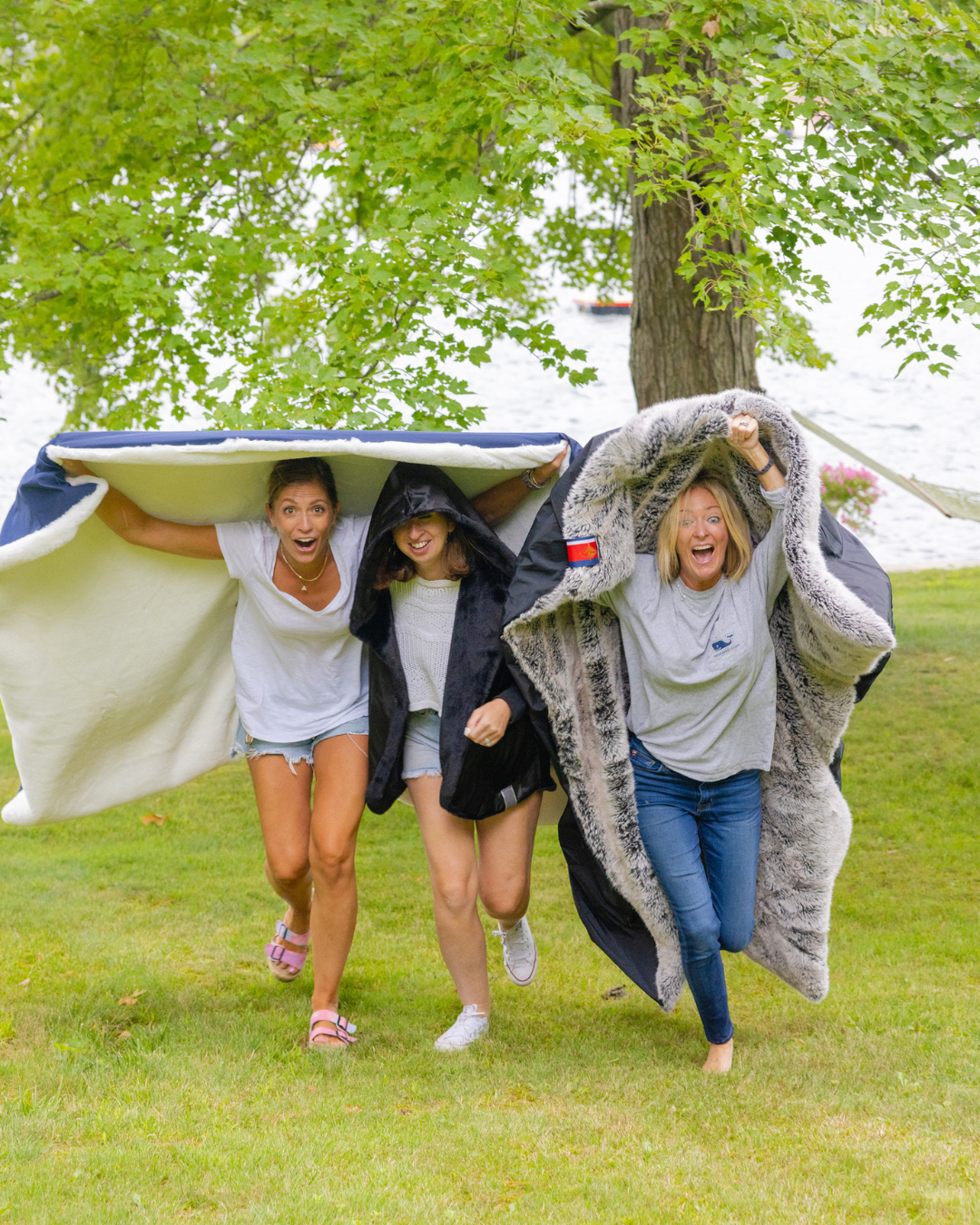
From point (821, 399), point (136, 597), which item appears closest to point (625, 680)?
point (136, 597)

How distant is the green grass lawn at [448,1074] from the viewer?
304 centimetres

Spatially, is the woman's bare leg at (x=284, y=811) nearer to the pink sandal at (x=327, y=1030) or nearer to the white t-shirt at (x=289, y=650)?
the white t-shirt at (x=289, y=650)

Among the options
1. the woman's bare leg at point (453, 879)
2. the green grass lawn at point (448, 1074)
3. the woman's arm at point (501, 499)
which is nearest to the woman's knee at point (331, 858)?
the woman's bare leg at point (453, 879)

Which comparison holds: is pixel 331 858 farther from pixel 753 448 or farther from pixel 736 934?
pixel 753 448

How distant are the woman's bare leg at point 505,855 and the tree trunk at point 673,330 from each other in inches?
163

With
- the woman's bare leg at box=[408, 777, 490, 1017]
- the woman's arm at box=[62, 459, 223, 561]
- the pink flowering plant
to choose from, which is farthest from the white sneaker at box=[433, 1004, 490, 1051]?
the pink flowering plant

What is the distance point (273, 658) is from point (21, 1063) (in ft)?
4.95

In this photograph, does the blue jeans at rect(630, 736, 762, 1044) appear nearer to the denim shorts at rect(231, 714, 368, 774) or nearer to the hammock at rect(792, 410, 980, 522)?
the denim shorts at rect(231, 714, 368, 774)

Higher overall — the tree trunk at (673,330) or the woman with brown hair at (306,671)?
the tree trunk at (673,330)

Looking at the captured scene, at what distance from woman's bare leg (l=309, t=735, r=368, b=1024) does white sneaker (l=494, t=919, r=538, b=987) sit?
1.93 feet

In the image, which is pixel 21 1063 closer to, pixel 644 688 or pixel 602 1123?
pixel 602 1123

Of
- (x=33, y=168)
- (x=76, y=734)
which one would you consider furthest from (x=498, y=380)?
(x=76, y=734)

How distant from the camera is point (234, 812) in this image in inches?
315

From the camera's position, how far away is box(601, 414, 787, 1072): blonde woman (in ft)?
12.0
